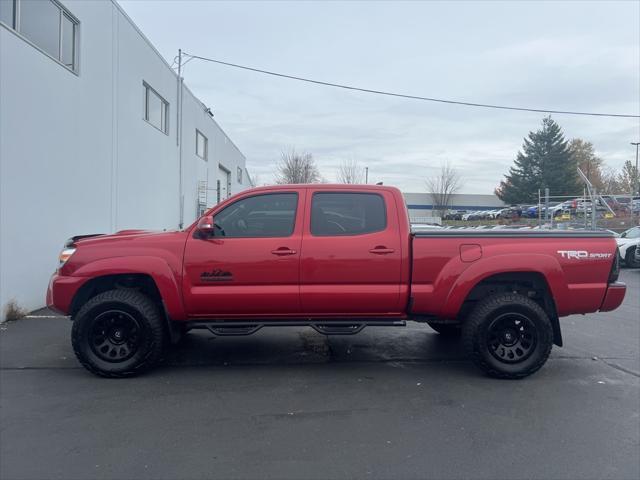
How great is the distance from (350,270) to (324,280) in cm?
28

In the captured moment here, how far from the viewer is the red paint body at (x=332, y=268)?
536 centimetres

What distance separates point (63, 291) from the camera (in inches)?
214

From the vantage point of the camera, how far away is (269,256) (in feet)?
17.6

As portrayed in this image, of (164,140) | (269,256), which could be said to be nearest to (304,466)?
(269,256)

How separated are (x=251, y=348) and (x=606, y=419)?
3962mm

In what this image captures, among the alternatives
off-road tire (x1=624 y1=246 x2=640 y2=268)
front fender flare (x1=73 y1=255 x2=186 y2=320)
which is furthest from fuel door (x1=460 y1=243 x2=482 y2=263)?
off-road tire (x1=624 y1=246 x2=640 y2=268)

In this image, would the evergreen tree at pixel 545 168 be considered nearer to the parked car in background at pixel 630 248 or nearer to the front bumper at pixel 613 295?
the parked car in background at pixel 630 248

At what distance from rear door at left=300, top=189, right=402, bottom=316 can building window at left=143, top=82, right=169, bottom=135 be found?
11599 millimetres

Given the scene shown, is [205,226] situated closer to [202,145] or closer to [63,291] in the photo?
[63,291]

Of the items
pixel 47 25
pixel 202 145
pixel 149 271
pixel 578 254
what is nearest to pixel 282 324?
pixel 149 271

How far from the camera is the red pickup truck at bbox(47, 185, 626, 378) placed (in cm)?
536

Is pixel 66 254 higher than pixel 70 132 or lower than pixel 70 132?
lower

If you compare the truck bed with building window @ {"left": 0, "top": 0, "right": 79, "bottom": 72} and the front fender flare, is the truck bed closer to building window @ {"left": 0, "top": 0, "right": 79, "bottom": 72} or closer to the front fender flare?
the front fender flare

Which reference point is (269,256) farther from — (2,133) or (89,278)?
(2,133)
